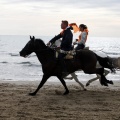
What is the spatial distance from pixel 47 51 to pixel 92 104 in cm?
284

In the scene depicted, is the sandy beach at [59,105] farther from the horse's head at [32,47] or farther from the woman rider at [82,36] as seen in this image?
the woman rider at [82,36]

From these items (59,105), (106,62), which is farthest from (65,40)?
(59,105)

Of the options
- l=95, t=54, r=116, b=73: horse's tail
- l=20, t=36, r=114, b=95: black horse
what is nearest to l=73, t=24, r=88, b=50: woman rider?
l=95, t=54, r=116, b=73: horse's tail

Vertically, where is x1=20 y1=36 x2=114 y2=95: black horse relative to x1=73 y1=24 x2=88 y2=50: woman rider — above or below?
below

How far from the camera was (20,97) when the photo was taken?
12273mm

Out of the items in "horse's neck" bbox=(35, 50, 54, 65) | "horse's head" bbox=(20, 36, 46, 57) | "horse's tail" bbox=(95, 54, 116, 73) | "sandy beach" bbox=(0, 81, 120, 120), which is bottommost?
"sandy beach" bbox=(0, 81, 120, 120)

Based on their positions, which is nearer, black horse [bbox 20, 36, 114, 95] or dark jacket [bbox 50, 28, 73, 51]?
dark jacket [bbox 50, 28, 73, 51]

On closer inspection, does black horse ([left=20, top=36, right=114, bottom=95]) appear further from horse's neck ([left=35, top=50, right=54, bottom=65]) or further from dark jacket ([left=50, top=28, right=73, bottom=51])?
dark jacket ([left=50, top=28, right=73, bottom=51])

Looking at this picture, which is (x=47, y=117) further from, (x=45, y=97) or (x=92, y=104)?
(x=45, y=97)

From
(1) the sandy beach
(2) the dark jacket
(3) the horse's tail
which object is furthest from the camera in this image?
(3) the horse's tail

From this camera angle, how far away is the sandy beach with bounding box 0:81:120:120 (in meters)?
9.39

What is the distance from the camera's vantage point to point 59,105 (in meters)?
11.0

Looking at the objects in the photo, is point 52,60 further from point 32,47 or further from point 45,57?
point 32,47

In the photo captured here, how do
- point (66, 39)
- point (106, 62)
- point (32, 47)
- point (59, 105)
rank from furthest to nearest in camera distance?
1. point (106, 62)
2. point (32, 47)
3. point (66, 39)
4. point (59, 105)
